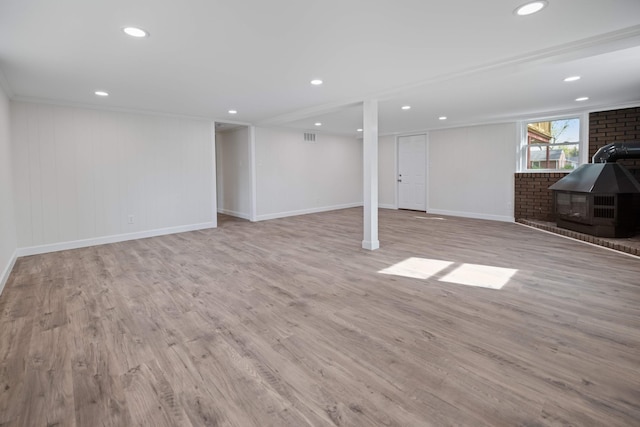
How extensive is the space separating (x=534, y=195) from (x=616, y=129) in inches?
67.7

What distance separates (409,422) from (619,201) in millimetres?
5217

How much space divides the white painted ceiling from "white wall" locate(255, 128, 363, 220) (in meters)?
2.82

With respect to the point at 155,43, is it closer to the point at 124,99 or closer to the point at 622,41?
the point at 124,99

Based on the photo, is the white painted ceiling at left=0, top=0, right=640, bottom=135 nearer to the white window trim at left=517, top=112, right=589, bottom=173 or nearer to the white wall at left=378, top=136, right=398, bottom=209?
the white window trim at left=517, top=112, right=589, bottom=173

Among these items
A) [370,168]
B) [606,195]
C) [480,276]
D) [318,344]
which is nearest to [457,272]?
[480,276]

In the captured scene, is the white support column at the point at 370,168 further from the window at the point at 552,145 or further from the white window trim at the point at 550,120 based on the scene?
the window at the point at 552,145

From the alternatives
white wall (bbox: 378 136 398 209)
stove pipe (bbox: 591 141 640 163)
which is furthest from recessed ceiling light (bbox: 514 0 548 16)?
white wall (bbox: 378 136 398 209)

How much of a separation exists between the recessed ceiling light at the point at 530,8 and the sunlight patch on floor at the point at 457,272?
2.41m

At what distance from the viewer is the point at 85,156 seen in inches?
207

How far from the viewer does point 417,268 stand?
3949 millimetres

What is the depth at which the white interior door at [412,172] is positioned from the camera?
889cm

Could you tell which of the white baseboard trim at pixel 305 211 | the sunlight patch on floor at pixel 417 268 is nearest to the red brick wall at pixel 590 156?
the sunlight patch on floor at pixel 417 268

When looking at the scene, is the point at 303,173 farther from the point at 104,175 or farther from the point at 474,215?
the point at 104,175

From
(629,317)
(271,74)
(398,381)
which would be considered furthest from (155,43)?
(629,317)
